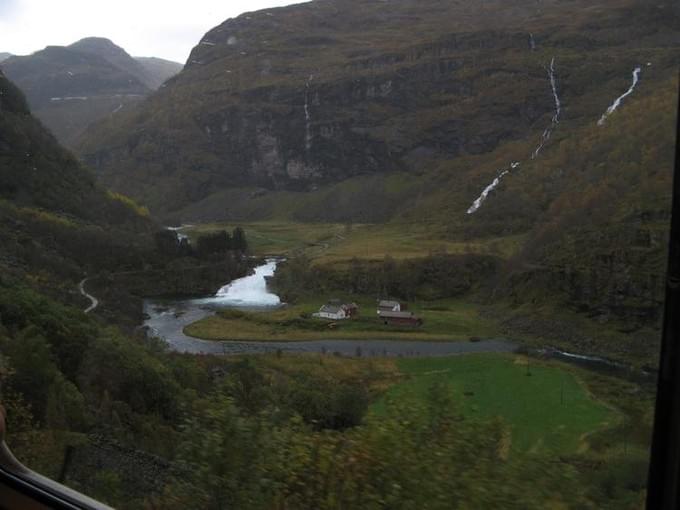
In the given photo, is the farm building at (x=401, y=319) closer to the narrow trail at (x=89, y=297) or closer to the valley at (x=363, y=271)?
the valley at (x=363, y=271)

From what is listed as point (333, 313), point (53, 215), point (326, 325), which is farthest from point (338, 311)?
point (53, 215)

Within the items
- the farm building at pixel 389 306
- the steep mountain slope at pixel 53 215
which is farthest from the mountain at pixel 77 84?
the farm building at pixel 389 306

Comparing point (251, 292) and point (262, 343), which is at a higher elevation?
point (262, 343)

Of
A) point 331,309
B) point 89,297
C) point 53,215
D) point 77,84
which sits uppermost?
point 77,84

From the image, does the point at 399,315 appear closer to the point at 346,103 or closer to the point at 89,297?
the point at 89,297

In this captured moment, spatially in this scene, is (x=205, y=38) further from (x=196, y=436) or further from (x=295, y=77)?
(x=196, y=436)
